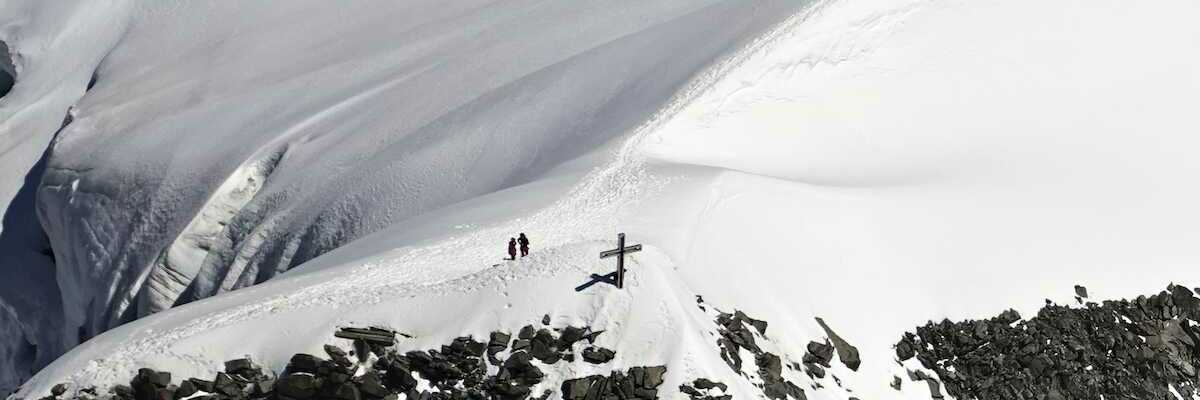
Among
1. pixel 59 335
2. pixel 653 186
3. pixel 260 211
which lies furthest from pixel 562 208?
pixel 59 335

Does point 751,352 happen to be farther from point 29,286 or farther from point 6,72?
point 6,72

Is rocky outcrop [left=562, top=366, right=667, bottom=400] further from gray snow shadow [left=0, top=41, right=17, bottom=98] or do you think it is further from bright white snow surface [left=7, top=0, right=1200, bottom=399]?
gray snow shadow [left=0, top=41, right=17, bottom=98]

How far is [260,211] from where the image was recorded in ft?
154

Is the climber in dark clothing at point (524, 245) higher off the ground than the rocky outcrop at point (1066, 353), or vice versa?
the rocky outcrop at point (1066, 353)

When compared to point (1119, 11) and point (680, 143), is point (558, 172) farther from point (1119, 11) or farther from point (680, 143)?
point (1119, 11)

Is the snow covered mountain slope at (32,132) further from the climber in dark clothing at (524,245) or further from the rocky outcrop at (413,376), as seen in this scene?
the climber in dark clothing at (524,245)

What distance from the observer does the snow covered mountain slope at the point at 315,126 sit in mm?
44812

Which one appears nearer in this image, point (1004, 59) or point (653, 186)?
point (653, 186)

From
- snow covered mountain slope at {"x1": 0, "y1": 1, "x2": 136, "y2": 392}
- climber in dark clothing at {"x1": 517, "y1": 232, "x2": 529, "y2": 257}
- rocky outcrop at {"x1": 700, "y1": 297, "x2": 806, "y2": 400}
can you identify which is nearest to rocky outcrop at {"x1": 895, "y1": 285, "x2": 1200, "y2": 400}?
rocky outcrop at {"x1": 700, "y1": 297, "x2": 806, "y2": 400}

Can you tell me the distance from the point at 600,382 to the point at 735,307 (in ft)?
12.5

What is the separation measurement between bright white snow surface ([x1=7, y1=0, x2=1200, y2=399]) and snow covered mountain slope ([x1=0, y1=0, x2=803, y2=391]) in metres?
0.14

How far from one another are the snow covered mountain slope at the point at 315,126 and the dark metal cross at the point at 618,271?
9275 mm

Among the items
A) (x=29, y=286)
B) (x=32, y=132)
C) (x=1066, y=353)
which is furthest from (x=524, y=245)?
(x=32, y=132)

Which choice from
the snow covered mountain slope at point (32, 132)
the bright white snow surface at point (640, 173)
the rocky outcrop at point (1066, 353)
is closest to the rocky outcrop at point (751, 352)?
the bright white snow surface at point (640, 173)
